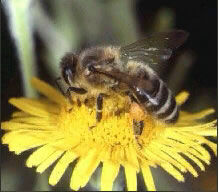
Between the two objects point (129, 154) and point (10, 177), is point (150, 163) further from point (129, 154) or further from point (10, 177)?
point (10, 177)

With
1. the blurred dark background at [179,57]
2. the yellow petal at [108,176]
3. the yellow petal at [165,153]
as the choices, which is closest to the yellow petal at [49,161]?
the yellow petal at [108,176]

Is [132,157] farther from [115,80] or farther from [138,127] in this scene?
[115,80]

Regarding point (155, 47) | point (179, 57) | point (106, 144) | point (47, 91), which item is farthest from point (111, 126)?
point (179, 57)

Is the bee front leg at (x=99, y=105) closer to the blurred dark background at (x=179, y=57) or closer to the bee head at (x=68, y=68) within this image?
the bee head at (x=68, y=68)

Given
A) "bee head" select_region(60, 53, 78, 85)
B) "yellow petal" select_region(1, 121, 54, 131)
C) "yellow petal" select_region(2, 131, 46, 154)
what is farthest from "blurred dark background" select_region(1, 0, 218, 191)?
"bee head" select_region(60, 53, 78, 85)

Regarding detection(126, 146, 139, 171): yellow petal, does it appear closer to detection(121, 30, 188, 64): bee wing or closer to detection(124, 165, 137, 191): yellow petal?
detection(124, 165, 137, 191): yellow petal

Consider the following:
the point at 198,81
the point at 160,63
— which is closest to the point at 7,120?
the point at 160,63
